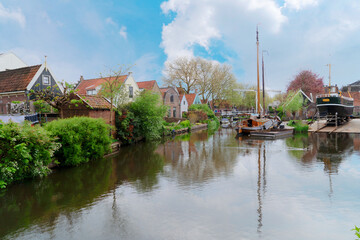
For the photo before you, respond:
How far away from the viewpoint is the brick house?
2092cm

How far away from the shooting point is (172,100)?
42344 millimetres

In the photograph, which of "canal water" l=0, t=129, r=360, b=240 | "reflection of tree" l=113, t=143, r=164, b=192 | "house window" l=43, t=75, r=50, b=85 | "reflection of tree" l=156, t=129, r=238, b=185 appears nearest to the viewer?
"canal water" l=0, t=129, r=360, b=240

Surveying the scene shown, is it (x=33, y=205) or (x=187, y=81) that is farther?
(x=187, y=81)

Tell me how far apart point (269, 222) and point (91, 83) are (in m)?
32.3

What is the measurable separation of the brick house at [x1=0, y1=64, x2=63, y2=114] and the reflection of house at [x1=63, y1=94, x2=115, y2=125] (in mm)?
5292

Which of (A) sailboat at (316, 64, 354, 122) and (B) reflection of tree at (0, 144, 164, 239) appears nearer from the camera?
(B) reflection of tree at (0, 144, 164, 239)

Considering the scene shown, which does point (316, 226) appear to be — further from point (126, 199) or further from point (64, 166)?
point (64, 166)

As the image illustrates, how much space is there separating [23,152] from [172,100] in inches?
1372

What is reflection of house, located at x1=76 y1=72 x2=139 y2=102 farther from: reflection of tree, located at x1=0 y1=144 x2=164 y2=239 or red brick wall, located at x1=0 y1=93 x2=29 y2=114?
reflection of tree, located at x1=0 y1=144 x2=164 y2=239

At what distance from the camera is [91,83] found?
111ft

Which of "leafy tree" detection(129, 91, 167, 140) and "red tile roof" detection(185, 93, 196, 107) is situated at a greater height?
"red tile roof" detection(185, 93, 196, 107)

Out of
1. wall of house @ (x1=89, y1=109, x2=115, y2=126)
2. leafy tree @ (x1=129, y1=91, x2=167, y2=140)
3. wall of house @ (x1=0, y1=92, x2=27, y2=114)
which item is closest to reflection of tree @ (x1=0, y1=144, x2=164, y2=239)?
wall of house @ (x1=89, y1=109, x2=115, y2=126)

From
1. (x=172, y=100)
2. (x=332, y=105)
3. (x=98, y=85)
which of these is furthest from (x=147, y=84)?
(x=332, y=105)

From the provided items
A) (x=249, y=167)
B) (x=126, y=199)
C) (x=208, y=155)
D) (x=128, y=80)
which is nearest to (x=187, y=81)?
(x=128, y=80)
